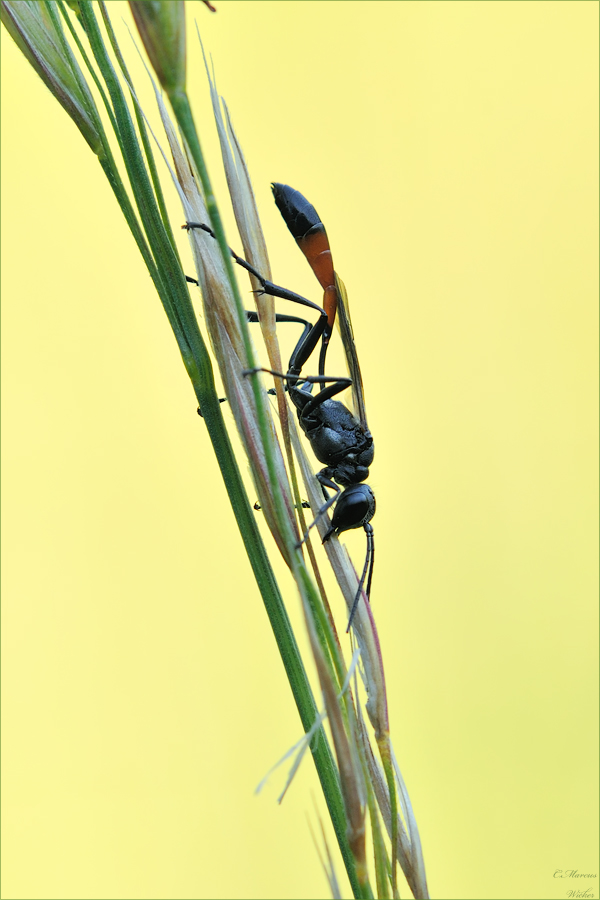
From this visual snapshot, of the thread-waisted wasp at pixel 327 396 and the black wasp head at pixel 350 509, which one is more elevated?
the thread-waisted wasp at pixel 327 396

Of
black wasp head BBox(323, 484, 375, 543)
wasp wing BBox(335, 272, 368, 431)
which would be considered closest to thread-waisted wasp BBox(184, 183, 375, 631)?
wasp wing BBox(335, 272, 368, 431)

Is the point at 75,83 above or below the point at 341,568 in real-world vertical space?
above

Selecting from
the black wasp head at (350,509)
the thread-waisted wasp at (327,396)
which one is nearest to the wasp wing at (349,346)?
the thread-waisted wasp at (327,396)

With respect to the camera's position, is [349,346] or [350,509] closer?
[350,509]

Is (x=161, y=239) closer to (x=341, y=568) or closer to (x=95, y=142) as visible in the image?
(x=95, y=142)

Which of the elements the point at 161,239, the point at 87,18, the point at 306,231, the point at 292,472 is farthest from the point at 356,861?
the point at 306,231

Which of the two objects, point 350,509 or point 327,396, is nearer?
point 350,509

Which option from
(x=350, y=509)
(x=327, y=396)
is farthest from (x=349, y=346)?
(x=350, y=509)

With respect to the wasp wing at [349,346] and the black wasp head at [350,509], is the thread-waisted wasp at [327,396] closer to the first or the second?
the wasp wing at [349,346]

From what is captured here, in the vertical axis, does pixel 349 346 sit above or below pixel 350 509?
above

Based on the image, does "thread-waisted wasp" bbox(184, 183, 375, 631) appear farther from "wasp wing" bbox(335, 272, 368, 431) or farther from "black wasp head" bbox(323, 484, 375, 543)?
"black wasp head" bbox(323, 484, 375, 543)

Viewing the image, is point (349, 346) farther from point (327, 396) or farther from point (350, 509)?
point (350, 509)
